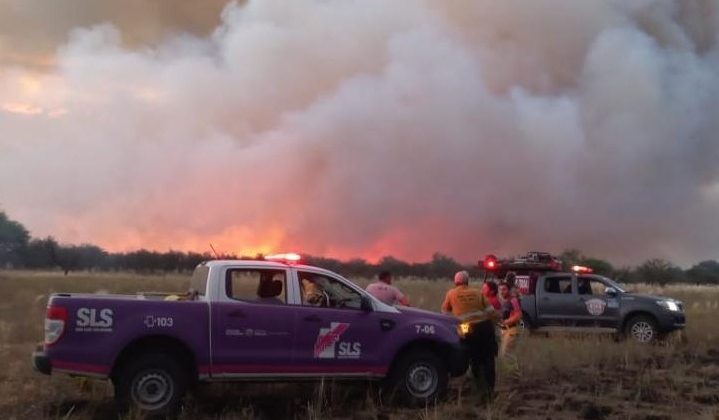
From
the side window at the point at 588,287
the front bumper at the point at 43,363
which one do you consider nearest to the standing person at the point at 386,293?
the front bumper at the point at 43,363

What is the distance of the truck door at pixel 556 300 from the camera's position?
18766 mm

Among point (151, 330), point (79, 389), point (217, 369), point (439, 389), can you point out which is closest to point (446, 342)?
point (439, 389)

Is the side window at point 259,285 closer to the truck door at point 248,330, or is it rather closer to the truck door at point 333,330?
the truck door at point 248,330

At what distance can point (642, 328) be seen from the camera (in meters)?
18.3

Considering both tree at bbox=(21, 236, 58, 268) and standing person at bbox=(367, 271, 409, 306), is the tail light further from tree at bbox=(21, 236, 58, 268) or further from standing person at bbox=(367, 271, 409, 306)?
tree at bbox=(21, 236, 58, 268)

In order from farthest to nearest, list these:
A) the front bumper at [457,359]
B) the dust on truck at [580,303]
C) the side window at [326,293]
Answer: the dust on truck at [580,303] < the front bumper at [457,359] < the side window at [326,293]

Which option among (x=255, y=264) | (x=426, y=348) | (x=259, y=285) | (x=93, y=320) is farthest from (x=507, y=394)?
(x=93, y=320)

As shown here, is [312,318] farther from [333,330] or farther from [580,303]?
[580,303]

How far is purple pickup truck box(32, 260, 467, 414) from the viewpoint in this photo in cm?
867

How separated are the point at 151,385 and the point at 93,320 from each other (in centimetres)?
103

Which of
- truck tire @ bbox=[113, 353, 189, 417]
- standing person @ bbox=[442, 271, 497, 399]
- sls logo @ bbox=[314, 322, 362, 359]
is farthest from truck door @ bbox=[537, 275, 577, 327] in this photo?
truck tire @ bbox=[113, 353, 189, 417]

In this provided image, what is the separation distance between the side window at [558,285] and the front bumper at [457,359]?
8988 millimetres

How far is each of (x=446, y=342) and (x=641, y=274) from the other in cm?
6790

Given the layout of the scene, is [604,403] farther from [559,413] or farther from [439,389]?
[439,389]
